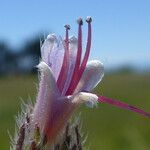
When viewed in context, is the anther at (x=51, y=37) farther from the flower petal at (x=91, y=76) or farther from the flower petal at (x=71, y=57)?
the flower petal at (x=91, y=76)

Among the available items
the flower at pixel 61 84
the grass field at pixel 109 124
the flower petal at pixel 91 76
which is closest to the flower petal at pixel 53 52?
the flower at pixel 61 84

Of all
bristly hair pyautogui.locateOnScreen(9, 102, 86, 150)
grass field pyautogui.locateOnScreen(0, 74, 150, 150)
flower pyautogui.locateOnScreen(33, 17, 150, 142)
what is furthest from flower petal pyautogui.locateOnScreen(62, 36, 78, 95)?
grass field pyautogui.locateOnScreen(0, 74, 150, 150)

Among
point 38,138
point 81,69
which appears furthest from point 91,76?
point 38,138

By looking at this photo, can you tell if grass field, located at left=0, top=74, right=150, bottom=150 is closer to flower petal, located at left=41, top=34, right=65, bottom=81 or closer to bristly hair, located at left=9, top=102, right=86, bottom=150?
bristly hair, located at left=9, top=102, right=86, bottom=150

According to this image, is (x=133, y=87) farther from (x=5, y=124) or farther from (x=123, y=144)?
(x=123, y=144)

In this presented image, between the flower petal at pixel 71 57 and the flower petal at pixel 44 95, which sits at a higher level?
the flower petal at pixel 71 57

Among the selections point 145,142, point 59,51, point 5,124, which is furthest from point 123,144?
point 59,51

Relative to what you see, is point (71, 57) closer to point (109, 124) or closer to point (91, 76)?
point (91, 76)
